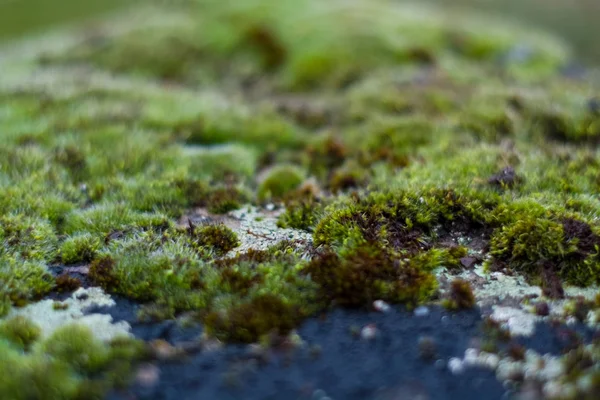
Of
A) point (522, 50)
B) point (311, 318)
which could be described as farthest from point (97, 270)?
point (522, 50)

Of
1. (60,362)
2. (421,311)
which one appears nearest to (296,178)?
(421,311)

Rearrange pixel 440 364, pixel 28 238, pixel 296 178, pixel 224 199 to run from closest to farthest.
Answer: pixel 440 364 < pixel 28 238 < pixel 224 199 < pixel 296 178

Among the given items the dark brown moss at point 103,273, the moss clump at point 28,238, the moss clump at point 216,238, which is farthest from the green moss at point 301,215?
the moss clump at point 28,238

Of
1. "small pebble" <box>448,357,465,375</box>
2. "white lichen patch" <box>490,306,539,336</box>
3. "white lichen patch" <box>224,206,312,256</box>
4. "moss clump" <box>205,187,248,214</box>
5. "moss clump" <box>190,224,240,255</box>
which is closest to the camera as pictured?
"small pebble" <box>448,357,465,375</box>

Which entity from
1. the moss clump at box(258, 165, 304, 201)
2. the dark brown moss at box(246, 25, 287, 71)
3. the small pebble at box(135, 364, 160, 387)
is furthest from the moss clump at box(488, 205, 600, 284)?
the dark brown moss at box(246, 25, 287, 71)

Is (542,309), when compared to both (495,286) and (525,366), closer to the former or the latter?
(495,286)

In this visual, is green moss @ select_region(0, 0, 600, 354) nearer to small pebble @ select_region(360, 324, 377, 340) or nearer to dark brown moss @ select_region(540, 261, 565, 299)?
dark brown moss @ select_region(540, 261, 565, 299)
